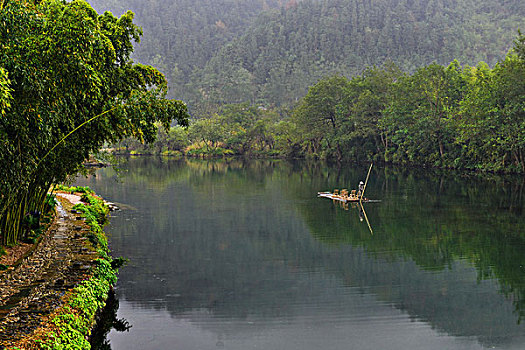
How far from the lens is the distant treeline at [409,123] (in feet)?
164

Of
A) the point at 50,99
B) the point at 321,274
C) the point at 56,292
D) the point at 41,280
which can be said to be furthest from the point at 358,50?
the point at 56,292

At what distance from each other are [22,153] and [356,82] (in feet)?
245

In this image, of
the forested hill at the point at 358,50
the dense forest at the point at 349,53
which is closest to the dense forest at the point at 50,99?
the dense forest at the point at 349,53

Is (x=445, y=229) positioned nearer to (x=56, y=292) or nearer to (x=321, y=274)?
(x=321, y=274)

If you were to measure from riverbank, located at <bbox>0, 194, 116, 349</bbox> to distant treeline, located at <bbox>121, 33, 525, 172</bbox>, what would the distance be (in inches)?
1146

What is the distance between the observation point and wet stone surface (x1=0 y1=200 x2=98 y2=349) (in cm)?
1048

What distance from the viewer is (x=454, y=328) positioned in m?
13.7

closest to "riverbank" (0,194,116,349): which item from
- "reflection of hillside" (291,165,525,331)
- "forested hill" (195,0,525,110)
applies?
"reflection of hillside" (291,165,525,331)

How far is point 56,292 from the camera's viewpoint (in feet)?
40.7

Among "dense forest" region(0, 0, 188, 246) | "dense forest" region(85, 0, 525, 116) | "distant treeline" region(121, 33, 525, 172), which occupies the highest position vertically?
"dense forest" region(85, 0, 525, 116)

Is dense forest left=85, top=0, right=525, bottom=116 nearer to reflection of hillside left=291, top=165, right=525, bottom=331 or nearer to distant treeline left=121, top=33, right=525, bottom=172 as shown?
distant treeline left=121, top=33, right=525, bottom=172

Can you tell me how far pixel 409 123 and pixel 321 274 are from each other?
174ft

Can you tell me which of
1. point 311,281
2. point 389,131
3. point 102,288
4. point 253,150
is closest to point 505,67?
point 389,131

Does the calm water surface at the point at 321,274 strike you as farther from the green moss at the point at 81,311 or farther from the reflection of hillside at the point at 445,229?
the green moss at the point at 81,311
